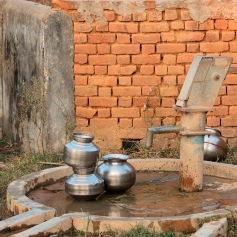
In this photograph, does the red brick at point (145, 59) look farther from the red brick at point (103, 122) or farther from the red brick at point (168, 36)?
the red brick at point (103, 122)

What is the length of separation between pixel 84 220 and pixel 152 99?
2.85 meters

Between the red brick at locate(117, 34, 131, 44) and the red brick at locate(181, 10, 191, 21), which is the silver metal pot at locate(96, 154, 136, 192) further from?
the red brick at locate(181, 10, 191, 21)

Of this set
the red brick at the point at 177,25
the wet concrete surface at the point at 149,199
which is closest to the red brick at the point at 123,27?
the red brick at the point at 177,25

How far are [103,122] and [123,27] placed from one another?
2.99ft

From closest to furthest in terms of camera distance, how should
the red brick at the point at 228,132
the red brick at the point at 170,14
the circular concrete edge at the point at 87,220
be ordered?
the circular concrete edge at the point at 87,220
the red brick at the point at 170,14
the red brick at the point at 228,132

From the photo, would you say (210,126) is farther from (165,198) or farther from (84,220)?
(84,220)

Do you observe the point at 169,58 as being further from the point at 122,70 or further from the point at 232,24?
the point at 232,24

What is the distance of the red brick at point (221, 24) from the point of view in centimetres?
740

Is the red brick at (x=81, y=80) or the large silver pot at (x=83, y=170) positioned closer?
the large silver pot at (x=83, y=170)

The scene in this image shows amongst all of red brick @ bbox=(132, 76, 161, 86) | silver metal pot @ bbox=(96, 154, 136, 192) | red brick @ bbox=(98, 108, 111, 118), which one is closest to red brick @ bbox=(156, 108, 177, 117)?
red brick @ bbox=(132, 76, 161, 86)

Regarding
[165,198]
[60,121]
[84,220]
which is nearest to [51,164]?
[60,121]

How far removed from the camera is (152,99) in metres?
7.47

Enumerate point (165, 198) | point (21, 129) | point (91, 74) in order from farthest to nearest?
point (21, 129) → point (91, 74) → point (165, 198)

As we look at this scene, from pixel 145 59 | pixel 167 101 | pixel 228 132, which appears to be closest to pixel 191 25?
pixel 145 59
